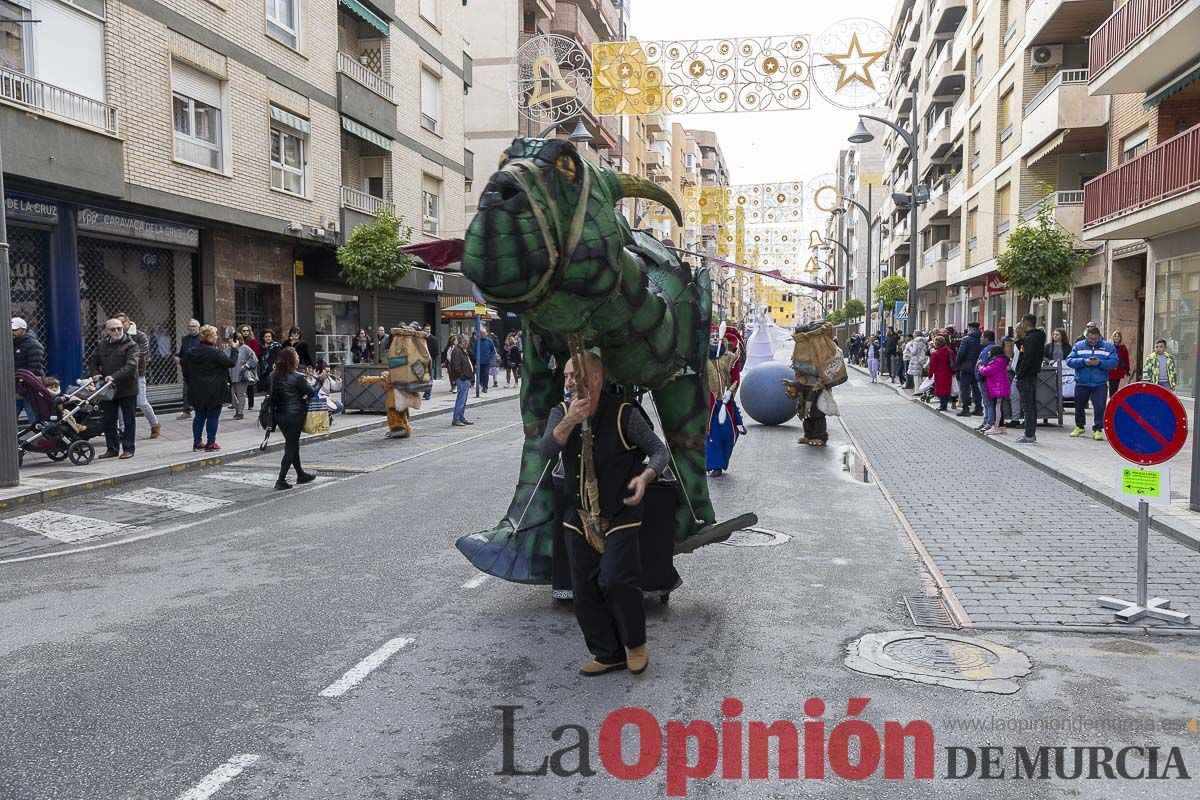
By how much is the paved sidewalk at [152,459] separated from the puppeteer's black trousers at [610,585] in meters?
7.28

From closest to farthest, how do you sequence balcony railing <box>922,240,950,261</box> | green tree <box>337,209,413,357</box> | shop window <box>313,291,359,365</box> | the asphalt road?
the asphalt road → green tree <box>337,209,413,357</box> → shop window <box>313,291,359,365</box> → balcony railing <box>922,240,950,261</box>

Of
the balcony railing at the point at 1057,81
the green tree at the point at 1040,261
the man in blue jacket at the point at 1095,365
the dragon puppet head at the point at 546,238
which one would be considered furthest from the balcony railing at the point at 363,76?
the dragon puppet head at the point at 546,238

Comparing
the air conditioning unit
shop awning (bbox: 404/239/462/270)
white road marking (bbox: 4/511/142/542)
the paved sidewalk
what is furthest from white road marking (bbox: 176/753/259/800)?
the air conditioning unit

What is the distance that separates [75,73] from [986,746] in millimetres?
15996

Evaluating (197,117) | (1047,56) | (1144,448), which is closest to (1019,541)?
(1144,448)

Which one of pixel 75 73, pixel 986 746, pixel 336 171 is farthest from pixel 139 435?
pixel 986 746

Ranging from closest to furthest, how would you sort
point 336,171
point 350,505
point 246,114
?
1. point 350,505
2. point 246,114
3. point 336,171

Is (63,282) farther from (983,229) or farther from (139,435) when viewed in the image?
(983,229)

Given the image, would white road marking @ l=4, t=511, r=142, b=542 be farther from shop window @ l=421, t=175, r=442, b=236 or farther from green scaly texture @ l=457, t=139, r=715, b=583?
shop window @ l=421, t=175, r=442, b=236

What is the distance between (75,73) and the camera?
568 inches

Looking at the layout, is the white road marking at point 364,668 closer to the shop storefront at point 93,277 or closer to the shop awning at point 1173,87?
the shop storefront at point 93,277

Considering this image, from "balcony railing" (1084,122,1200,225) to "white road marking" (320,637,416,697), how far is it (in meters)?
16.1

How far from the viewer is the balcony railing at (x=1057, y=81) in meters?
23.6

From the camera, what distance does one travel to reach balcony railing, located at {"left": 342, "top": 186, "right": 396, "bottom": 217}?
2391 cm
